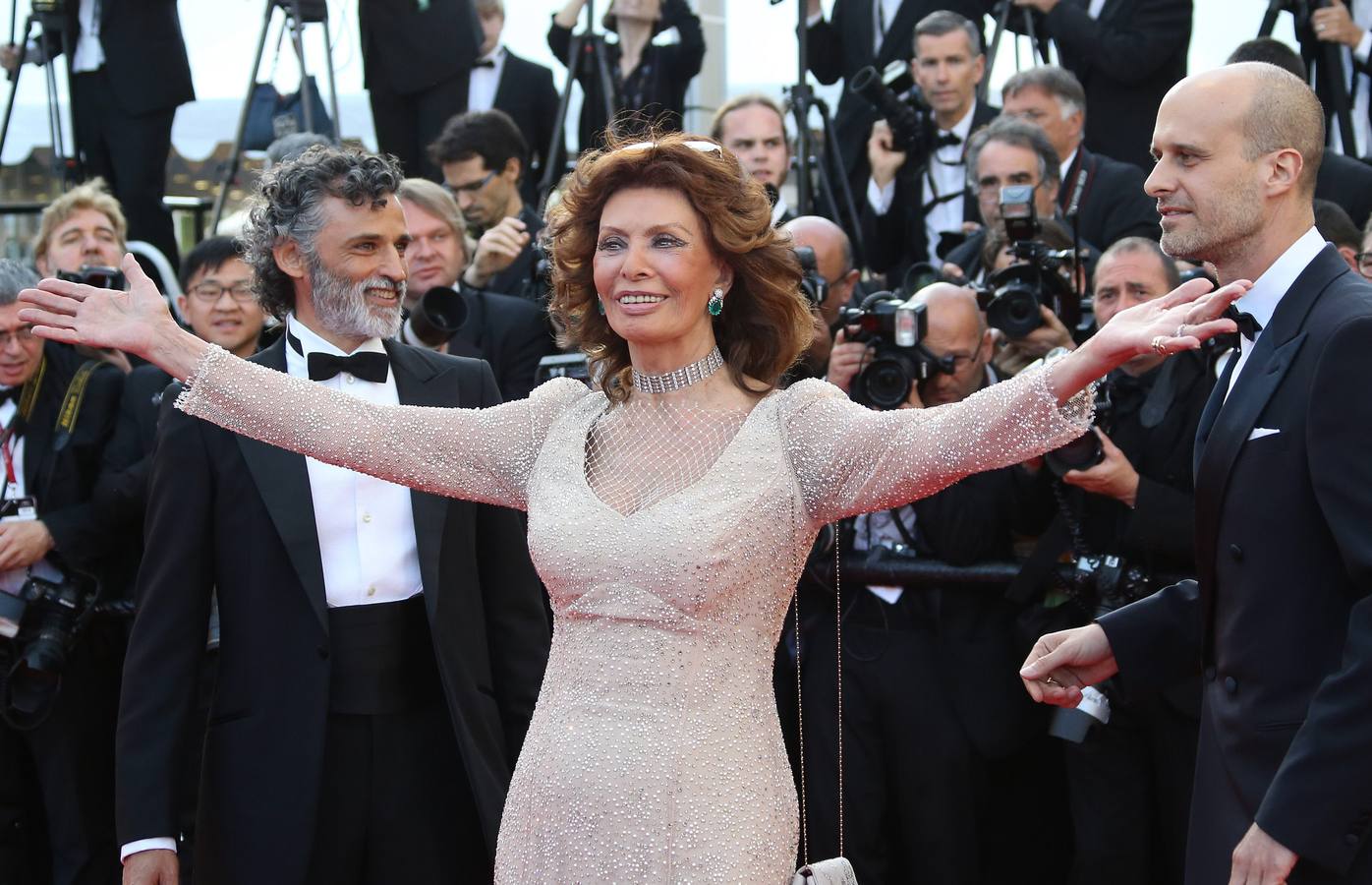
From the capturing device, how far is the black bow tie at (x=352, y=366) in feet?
11.3

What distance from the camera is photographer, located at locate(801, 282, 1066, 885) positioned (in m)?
4.36

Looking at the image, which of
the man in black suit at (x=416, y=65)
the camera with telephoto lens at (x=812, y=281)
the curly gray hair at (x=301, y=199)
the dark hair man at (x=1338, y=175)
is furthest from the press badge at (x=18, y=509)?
the dark hair man at (x=1338, y=175)

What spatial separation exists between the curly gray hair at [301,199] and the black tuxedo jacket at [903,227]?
115 inches

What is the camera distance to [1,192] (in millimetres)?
8219

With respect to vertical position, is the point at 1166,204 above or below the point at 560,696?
above

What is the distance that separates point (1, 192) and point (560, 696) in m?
6.59

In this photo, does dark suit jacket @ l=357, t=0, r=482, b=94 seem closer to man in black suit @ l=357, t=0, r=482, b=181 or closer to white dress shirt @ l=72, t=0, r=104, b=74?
man in black suit @ l=357, t=0, r=482, b=181

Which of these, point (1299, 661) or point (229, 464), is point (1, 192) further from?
point (1299, 661)

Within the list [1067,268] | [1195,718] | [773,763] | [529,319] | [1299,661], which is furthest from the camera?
[529,319]

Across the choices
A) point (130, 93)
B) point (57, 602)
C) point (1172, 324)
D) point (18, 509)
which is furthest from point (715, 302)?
point (130, 93)

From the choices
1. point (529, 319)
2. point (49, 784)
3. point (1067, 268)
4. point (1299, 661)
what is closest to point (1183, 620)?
point (1299, 661)

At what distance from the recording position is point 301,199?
3.61 meters

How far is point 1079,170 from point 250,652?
3467mm

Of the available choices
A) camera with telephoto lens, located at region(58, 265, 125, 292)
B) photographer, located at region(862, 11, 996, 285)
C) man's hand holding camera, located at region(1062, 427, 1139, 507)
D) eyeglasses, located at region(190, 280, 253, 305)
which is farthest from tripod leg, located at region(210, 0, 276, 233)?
man's hand holding camera, located at region(1062, 427, 1139, 507)
